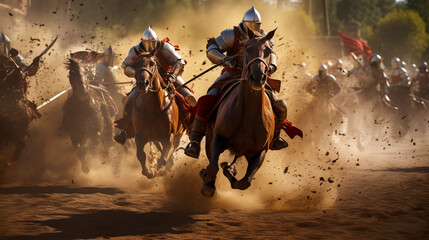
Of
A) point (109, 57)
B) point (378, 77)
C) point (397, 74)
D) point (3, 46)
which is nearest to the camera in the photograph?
point (3, 46)

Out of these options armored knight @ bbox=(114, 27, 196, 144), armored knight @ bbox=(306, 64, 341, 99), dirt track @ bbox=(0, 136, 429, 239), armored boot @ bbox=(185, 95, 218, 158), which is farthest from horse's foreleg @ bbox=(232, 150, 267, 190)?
armored knight @ bbox=(306, 64, 341, 99)

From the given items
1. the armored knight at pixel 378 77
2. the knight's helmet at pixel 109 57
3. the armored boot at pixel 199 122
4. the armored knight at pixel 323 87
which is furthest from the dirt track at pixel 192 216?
the armored knight at pixel 378 77

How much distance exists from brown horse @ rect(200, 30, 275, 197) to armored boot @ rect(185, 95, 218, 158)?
0.42 meters

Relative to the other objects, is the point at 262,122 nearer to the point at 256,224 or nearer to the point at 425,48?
the point at 256,224

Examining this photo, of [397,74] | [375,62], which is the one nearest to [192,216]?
[375,62]

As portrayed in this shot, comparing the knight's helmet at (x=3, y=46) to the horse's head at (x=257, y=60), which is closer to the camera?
the horse's head at (x=257, y=60)

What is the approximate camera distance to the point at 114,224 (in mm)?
8859

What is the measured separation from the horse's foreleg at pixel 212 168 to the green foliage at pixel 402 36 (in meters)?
66.6

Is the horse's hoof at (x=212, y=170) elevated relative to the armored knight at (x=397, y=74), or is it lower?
lower

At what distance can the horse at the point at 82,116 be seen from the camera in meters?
13.9

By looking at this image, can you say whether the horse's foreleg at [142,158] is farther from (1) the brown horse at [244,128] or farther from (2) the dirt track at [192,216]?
(1) the brown horse at [244,128]

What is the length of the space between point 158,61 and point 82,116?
9.54 feet

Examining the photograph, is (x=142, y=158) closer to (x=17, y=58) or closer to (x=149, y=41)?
(x=149, y=41)

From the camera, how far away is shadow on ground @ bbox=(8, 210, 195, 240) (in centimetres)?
815
